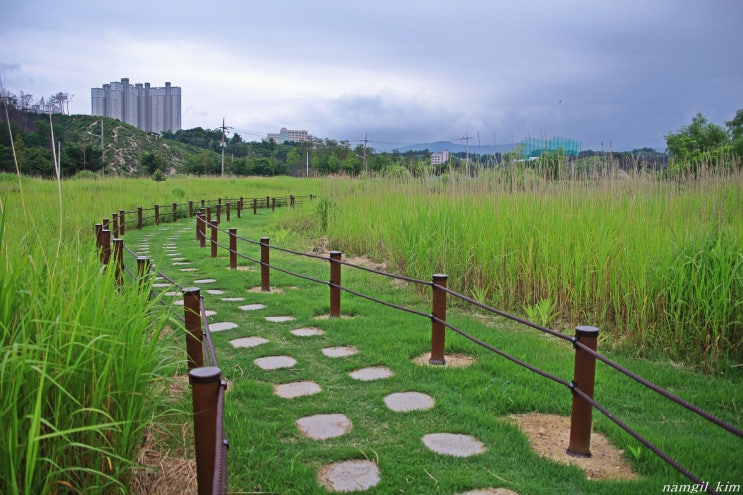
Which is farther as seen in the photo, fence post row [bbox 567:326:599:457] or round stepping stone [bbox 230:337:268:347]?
round stepping stone [bbox 230:337:268:347]

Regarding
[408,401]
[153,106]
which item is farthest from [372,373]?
[153,106]

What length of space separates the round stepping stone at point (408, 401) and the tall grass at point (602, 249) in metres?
2.00

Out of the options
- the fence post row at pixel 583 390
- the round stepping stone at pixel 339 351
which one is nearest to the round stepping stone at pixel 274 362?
the round stepping stone at pixel 339 351

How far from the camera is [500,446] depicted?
2.86m

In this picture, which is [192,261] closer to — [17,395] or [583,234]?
[583,234]

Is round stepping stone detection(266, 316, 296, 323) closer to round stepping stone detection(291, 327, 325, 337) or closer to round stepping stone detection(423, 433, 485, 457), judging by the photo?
round stepping stone detection(291, 327, 325, 337)

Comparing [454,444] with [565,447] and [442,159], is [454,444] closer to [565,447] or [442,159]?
[565,447]

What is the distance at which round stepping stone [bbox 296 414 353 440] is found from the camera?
9.87ft

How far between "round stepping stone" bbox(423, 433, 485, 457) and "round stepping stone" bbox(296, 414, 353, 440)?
473mm

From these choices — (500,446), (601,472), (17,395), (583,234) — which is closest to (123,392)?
(17,395)

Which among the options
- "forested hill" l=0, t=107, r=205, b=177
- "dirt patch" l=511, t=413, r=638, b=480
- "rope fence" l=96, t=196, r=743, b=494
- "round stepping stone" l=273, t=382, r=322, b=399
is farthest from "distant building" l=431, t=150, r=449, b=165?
"forested hill" l=0, t=107, r=205, b=177

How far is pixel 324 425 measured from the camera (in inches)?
123

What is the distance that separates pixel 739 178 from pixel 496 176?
8.81ft

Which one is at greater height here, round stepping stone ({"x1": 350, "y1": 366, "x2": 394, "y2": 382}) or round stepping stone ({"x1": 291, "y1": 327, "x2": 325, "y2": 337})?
round stepping stone ({"x1": 291, "y1": 327, "x2": 325, "y2": 337})
